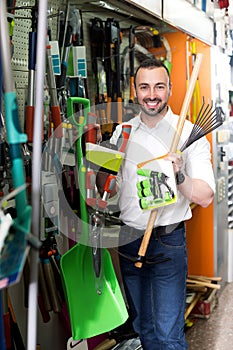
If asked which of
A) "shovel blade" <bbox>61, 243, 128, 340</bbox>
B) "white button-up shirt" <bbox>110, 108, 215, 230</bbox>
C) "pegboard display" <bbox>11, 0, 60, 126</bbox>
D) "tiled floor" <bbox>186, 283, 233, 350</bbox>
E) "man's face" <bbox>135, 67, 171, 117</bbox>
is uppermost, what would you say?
"pegboard display" <bbox>11, 0, 60, 126</bbox>

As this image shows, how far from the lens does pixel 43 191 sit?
7.06 ft

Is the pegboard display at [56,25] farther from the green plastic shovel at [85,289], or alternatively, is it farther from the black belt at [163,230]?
the black belt at [163,230]

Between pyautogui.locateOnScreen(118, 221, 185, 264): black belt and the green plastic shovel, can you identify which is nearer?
the green plastic shovel

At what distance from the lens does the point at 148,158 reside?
2.30 m

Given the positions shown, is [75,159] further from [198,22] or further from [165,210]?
[198,22]

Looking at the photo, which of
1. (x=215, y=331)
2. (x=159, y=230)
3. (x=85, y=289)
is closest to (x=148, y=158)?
(x=159, y=230)

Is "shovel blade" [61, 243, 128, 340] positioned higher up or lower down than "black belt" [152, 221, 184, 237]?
lower down

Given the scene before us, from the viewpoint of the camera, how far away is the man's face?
229 cm

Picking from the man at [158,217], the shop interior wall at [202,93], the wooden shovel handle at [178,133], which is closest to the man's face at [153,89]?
the man at [158,217]

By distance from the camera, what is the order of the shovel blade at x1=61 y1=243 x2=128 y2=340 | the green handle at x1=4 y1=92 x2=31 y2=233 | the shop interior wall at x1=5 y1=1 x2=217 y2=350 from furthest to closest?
the shop interior wall at x1=5 y1=1 x2=217 y2=350 < the shovel blade at x1=61 y1=243 x2=128 y2=340 < the green handle at x1=4 y1=92 x2=31 y2=233

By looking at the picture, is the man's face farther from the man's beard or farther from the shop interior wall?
the shop interior wall

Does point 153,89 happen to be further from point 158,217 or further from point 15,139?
point 15,139

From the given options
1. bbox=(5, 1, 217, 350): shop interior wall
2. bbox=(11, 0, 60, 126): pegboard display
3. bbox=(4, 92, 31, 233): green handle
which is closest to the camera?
bbox=(4, 92, 31, 233): green handle

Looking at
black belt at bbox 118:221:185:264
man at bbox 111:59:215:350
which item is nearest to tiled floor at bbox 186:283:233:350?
man at bbox 111:59:215:350
